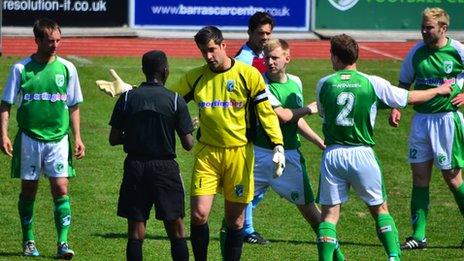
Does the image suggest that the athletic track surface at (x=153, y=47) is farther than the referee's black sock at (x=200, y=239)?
Yes

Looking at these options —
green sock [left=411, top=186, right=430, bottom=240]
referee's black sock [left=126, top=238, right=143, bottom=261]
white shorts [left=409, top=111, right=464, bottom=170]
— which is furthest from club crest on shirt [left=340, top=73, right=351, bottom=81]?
green sock [left=411, top=186, right=430, bottom=240]

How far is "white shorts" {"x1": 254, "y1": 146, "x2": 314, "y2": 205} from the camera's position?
39.1 feet

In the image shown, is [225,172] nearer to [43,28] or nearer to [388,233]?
[388,233]

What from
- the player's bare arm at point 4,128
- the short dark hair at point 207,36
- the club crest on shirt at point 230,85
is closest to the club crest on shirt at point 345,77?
the club crest on shirt at point 230,85

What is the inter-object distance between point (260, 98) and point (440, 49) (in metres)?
2.80

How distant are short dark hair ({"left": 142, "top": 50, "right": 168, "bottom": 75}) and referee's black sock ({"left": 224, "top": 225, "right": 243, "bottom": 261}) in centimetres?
160

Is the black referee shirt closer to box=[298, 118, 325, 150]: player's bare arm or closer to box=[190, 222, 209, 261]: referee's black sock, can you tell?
box=[190, 222, 209, 261]: referee's black sock

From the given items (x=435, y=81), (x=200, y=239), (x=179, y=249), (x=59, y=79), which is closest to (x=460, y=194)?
(x=435, y=81)

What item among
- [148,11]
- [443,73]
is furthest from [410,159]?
[148,11]

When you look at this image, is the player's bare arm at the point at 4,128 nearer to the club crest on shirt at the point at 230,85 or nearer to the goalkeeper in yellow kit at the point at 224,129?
the goalkeeper in yellow kit at the point at 224,129

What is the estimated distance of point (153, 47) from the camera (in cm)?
2719

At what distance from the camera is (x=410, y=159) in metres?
13.0

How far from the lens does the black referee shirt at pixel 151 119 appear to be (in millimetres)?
10258

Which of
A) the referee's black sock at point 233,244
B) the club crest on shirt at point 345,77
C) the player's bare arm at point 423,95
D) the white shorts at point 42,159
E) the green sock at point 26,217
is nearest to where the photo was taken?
the club crest on shirt at point 345,77
